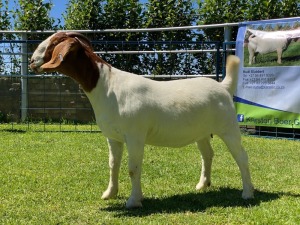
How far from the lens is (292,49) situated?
10.1 metres

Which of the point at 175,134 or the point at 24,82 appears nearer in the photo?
the point at 175,134

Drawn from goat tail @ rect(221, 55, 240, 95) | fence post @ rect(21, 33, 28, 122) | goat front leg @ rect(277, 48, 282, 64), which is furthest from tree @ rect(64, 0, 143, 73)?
goat tail @ rect(221, 55, 240, 95)

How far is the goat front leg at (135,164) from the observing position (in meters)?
4.46

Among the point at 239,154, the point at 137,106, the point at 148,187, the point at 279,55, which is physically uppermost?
the point at 279,55

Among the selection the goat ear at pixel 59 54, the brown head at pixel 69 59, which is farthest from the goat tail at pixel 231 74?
the goat ear at pixel 59 54

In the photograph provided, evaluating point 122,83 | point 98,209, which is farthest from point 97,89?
point 98,209

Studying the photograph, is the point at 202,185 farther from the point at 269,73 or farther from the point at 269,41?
the point at 269,41

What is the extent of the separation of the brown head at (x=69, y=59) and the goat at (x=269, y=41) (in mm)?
6714

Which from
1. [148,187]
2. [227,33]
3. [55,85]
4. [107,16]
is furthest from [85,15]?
[148,187]

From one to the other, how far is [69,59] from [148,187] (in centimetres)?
199

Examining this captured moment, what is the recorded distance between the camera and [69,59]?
444 centimetres

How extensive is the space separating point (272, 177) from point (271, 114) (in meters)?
4.55

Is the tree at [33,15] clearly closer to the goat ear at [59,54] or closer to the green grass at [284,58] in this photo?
the green grass at [284,58]

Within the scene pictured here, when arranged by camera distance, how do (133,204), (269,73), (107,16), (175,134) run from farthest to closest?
(107,16) → (269,73) → (175,134) → (133,204)
